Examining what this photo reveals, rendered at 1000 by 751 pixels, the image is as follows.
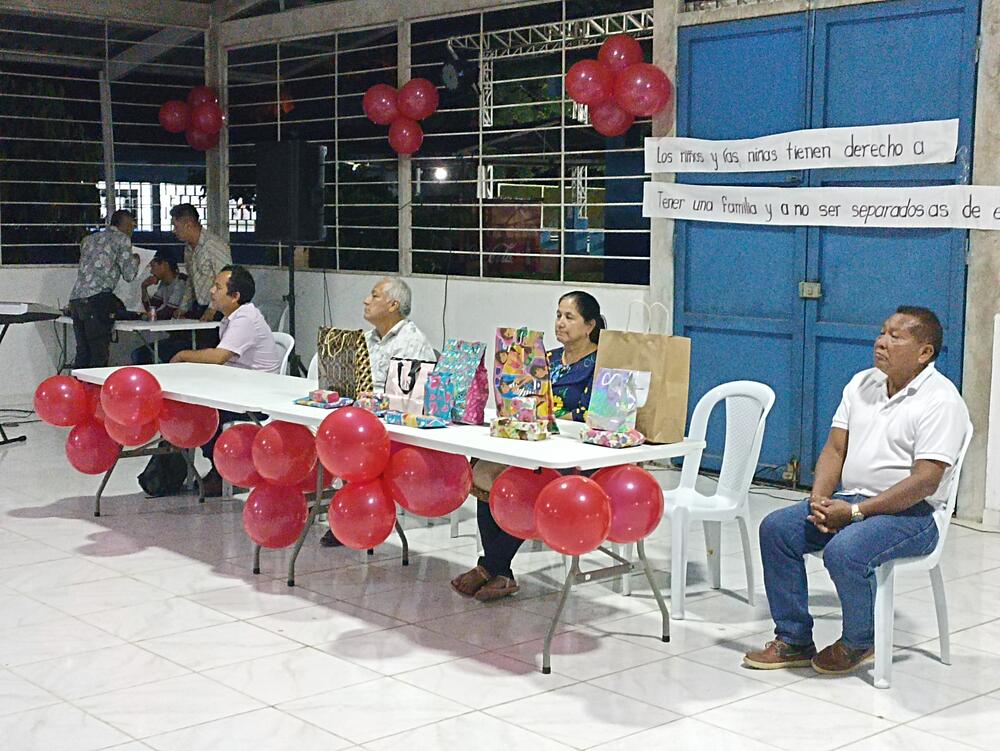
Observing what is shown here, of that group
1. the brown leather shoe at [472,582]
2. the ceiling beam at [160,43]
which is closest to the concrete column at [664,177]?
the brown leather shoe at [472,582]

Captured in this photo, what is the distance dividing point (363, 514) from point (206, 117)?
22.5ft

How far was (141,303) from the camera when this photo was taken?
10602 millimetres

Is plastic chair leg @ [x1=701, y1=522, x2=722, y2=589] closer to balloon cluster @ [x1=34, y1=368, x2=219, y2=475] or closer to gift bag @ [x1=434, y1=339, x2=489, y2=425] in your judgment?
gift bag @ [x1=434, y1=339, x2=489, y2=425]

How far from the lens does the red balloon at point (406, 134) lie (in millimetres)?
9336

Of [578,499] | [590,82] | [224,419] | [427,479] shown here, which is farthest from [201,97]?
[578,499]

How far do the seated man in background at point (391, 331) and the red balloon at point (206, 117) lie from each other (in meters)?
5.61

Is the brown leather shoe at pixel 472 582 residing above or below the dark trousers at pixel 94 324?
below

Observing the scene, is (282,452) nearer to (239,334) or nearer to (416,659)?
(416,659)

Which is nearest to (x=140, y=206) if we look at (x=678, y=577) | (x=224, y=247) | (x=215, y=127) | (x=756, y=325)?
(x=215, y=127)

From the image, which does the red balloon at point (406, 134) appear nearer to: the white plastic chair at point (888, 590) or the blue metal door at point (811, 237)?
the blue metal door at point (811, 237)

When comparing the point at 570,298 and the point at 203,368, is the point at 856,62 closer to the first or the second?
the point at 570,298

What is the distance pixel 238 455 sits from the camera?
5.49 m

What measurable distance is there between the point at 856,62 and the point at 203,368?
3.59 meters

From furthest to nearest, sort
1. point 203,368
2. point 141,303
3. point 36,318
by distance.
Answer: point 141,303 < point 36,318 < point 203,368
